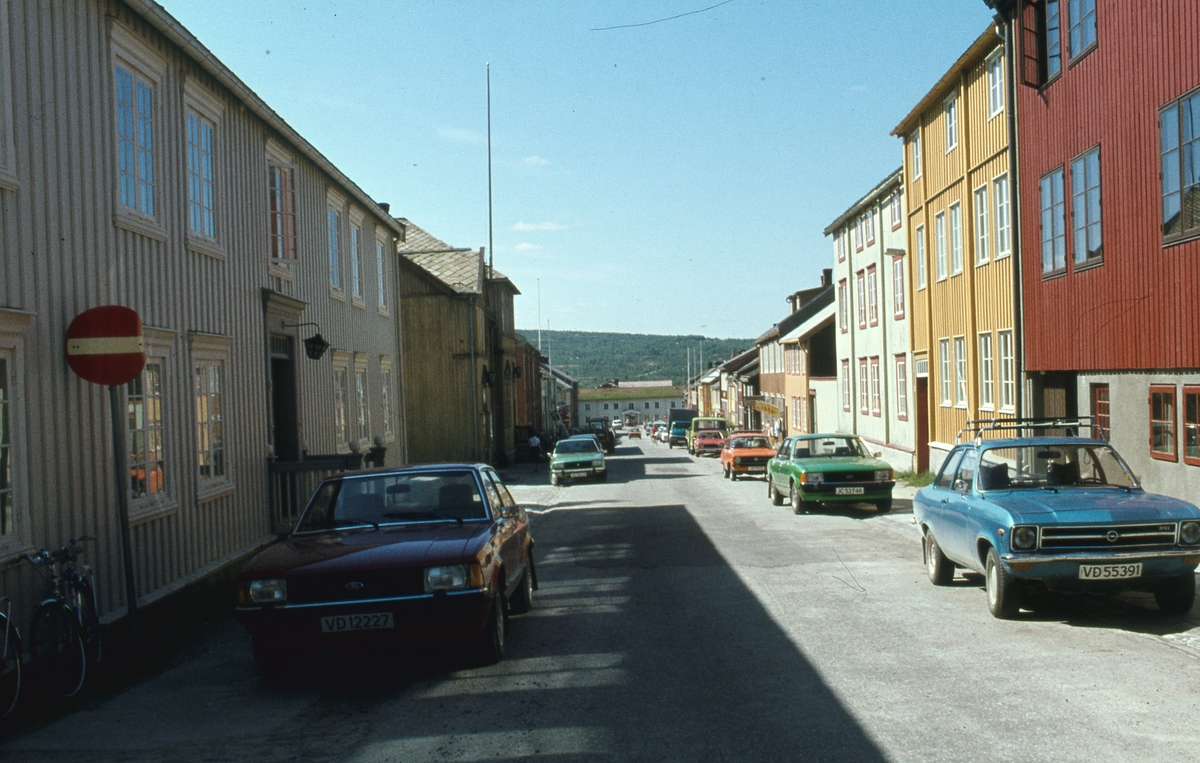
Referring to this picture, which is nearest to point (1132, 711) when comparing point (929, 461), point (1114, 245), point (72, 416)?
point (72, 416)

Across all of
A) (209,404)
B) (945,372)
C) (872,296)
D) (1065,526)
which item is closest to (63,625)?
(209,404)

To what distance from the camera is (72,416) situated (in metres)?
8.33

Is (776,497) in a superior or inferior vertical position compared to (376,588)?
inferior

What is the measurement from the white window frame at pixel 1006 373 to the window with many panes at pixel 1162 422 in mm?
6071

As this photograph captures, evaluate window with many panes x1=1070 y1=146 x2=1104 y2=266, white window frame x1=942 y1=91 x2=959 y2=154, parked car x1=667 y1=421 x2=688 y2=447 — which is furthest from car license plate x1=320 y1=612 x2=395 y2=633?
parked car x1=667 y1=421 x2=688 y2=447

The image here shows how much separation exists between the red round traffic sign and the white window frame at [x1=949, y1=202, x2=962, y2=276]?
61.6 ft

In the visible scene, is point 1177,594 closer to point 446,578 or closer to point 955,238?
point 446,578

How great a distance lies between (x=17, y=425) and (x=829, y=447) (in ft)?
52.0

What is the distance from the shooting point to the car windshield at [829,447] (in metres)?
20.4

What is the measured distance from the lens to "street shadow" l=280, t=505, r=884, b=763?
546cm

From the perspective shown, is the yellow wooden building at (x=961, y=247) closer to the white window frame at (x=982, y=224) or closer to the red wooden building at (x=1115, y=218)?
the white window frame at (x=982, y=224)

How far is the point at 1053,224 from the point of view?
55.2ft

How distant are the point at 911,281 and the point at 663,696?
74.9ft

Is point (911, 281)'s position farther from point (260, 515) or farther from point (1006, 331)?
point (260, 515)
